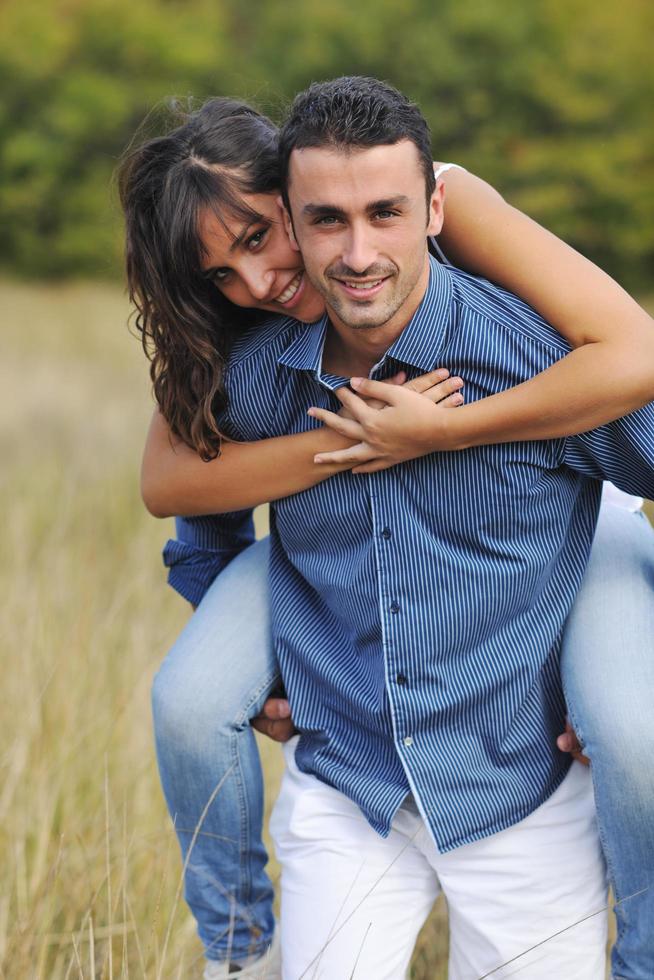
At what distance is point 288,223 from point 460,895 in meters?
1.55

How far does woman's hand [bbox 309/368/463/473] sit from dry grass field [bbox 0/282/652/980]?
944 mm

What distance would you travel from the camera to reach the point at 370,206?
95.9 inches

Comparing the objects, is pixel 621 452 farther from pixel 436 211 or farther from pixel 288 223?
pixel 288 223

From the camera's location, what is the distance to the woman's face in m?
2.69

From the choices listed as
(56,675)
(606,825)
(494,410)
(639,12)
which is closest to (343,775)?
(606,825)

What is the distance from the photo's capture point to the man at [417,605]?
8.20ft

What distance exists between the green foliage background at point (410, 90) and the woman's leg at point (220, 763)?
90.7ft

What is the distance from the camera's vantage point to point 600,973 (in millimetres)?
2742

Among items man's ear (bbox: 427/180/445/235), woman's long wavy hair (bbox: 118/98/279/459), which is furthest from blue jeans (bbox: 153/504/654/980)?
man's ear (bbox: 427/180/445/235)

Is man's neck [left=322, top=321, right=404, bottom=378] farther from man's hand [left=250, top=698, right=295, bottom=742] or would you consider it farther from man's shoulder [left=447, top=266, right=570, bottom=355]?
man's hand [left=250, top=698, right=295, bottom=742]

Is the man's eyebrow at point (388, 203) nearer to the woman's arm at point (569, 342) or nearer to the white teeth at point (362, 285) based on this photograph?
the white teeth at point (362, 285)

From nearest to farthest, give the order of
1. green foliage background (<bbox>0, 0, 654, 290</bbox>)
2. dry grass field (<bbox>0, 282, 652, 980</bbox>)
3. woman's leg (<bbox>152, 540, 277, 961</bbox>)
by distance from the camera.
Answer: woman's leg (<bbox>152, 540, 277, 961</bbox>) → dry grass field (<bbox>0, 282, 652, 980</bbox>) → green foliage background (<bbox>0, 0, 654, 290</bbox>)

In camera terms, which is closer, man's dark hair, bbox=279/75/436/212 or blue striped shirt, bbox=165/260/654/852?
man's dark hair, bbox=279/75/436/212

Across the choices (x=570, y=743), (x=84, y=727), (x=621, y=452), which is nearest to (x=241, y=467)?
(x=621, y=452)
